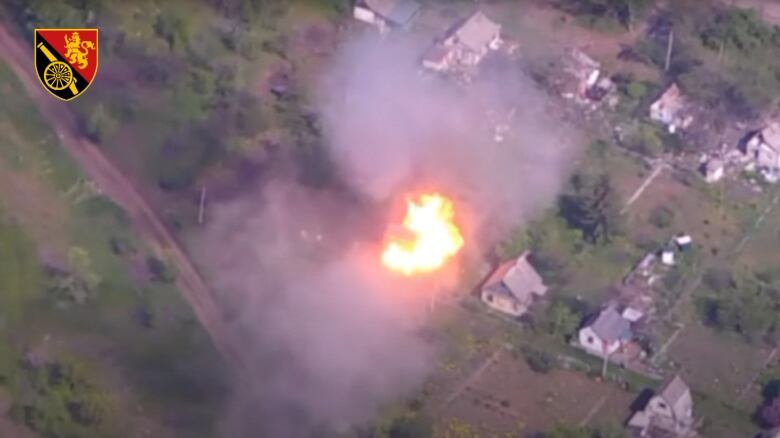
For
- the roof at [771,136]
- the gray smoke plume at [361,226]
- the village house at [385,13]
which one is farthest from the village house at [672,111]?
the village house at [385,13]

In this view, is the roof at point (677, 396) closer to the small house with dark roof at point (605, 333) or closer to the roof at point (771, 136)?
the small house with dark roof at point (605, 333)

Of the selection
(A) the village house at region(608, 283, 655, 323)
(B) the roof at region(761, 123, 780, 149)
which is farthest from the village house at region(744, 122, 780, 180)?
(A) the village house at region(608, 283, 655, 323)

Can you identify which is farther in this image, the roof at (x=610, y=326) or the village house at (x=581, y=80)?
the village house at (x=581, y=80)

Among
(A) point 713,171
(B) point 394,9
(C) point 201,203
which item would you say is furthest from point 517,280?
(B) point 394,9

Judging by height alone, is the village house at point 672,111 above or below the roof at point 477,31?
below

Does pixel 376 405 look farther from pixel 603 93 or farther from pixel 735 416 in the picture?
pixel 603 93

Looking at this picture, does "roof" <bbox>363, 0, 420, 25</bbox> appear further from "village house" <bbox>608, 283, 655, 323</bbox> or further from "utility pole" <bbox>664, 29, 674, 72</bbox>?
"village house" <bbox>608, 283, 655, 323</bbox>
